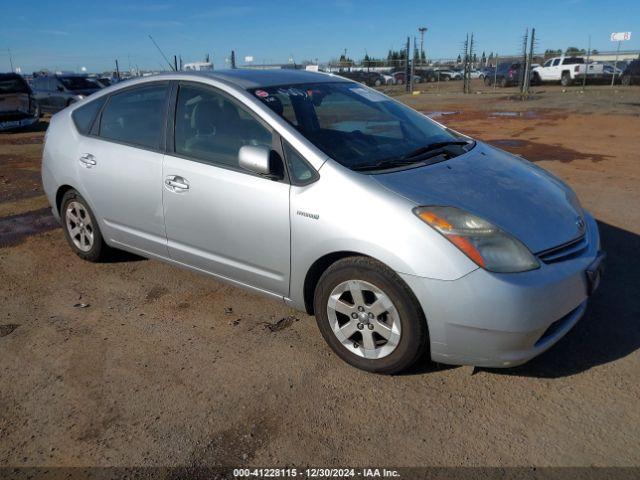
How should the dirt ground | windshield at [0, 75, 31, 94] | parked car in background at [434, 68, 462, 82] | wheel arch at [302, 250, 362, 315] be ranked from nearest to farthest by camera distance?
the dirt ground
wheel arch at [302, 250, 362, 315]
windshield at [0, 75, 31, 94]
parked car in background at [434, 68, 462, 82]

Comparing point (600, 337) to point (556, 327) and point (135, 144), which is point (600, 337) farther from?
point (135, 144)

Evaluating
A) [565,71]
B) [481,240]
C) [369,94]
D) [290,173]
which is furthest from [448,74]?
[481,240]

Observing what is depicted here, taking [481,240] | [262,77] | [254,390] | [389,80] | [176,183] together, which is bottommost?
[254,390]

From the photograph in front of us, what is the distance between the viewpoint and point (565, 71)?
29.0 metres

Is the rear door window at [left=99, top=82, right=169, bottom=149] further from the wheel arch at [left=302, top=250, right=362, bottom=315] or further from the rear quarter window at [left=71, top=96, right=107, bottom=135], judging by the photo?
the wheel arch at [left=302, top=250, right=362, bottom=315]

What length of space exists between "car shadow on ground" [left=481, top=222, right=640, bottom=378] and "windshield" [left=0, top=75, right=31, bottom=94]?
48.4ft

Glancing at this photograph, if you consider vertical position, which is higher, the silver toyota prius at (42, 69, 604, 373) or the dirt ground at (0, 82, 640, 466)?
the silver toyota prius at (42, 69, 604, 373)

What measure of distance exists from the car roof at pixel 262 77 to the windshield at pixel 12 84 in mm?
12459

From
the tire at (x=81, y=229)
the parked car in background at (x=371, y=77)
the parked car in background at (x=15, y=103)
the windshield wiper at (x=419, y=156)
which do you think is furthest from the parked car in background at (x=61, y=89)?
the parked car in background at (x=371, y=77)

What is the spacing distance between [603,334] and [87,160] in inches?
156

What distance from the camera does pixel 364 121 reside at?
388 centimetres

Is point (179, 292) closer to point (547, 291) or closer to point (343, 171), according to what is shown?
point (343, 171)

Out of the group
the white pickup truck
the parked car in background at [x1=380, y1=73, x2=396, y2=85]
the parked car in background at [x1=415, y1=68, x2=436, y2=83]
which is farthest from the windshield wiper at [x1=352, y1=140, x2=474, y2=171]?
the parked car in background at [x1=415, y1=68, x2=436, y2=83]

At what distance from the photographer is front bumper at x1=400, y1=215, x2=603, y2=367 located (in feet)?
8.32
